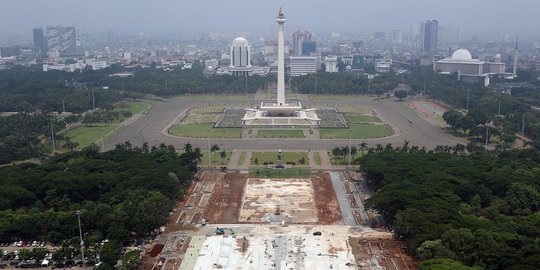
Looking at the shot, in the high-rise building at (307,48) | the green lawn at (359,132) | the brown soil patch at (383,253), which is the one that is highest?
the high-rise building at (307,48)

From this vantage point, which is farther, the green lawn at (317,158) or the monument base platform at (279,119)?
the monument base platform at (279,119)

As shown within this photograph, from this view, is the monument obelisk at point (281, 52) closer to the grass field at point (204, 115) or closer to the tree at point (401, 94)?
the grass field at point (204, 115)

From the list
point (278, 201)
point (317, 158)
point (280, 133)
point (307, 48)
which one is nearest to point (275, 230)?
point (278, 201)

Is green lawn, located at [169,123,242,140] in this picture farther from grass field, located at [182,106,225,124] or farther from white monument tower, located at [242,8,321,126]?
white monument tower, located at [242,8,321,126]

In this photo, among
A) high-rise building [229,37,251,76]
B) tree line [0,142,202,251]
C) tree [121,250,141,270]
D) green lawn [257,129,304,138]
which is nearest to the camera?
tree [121,250,141,270]

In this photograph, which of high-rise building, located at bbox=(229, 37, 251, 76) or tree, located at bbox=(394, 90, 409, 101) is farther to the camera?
high-rise building, located at bbox=(229, 37, 251, 76)

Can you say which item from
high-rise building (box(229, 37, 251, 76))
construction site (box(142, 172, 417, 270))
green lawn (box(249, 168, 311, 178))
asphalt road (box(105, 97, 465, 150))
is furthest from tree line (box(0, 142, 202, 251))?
high-rise building (box(229, 37, 251, 76))

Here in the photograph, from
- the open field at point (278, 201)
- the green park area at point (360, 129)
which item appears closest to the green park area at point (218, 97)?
the green park area at point (360, 129)

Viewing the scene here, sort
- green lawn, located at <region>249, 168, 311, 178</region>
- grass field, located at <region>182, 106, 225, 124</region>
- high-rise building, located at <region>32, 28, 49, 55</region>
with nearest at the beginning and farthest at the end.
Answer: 1. green lawn, located at <region>249, 168, 311, 178</region>
2. grass field, located at <region>182, 106, 225, 124</region>
3. high-rise building, located at <region>32, 28, 49, 55</region>
